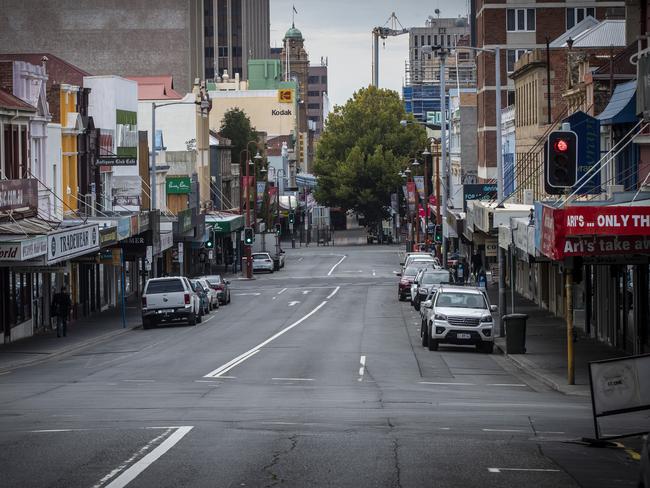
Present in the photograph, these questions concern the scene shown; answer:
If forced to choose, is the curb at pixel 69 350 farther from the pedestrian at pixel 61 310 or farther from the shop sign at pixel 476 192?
the shop sign at pixel 476 192

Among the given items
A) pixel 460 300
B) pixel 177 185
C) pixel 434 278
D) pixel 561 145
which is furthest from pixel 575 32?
pixel 561 145

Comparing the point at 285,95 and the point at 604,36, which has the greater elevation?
the point at 285,95

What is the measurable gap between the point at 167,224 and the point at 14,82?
22397mm

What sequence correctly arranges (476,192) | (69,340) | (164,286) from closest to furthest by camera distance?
(69,340), (164,286), (476,192)

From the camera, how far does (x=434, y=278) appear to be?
54.9 meters

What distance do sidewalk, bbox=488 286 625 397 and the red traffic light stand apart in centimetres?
499

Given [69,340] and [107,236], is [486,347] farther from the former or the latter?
[107,236]

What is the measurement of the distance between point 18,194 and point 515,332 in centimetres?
1496

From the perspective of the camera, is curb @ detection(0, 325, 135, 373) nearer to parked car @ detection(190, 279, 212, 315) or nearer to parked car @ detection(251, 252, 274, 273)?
parked car @ detection(190, 279, 212, 315)

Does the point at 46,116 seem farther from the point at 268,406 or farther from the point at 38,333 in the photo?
the point at 268,406

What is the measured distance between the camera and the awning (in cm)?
3553

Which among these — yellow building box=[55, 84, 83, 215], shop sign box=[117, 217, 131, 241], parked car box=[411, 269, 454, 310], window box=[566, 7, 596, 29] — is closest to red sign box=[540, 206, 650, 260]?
shop sign box=[117, 217, 131, 241]

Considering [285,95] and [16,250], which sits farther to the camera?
[285,95]

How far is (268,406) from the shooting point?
21344mm
